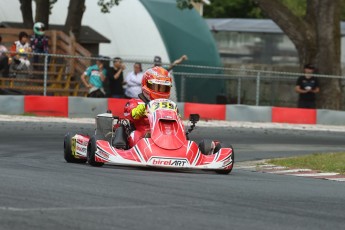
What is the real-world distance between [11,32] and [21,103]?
469cm

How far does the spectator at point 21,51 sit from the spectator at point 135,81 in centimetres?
238

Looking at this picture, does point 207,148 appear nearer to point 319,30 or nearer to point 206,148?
point 206,148

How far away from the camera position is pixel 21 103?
2445 cm

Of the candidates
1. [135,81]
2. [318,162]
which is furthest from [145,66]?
[318,162]

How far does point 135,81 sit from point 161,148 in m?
13.0

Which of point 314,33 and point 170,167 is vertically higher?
point 314,33

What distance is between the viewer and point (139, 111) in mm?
13141

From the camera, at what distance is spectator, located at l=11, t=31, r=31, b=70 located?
25.6 meters

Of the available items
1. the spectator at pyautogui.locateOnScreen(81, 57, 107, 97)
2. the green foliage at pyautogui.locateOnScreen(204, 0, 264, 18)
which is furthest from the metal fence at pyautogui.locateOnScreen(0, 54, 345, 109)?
the green foliage at pyautogui.locateOnScreen(204, 0, 264, 18)

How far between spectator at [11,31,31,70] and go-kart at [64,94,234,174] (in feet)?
41.0

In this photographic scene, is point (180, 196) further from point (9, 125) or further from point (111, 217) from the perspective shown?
point (9, 125)

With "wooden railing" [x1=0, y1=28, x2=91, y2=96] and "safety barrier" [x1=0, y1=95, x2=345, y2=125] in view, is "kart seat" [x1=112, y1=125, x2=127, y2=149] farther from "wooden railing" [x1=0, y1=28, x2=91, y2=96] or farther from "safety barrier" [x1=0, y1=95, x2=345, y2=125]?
"wooden railing" [x1=0, y1=28, x2=91, y2=96]

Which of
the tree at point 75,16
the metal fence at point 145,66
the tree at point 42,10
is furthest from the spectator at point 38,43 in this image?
the tree at point 42,10

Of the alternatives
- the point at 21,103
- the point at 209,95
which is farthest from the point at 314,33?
the point at 21,103
